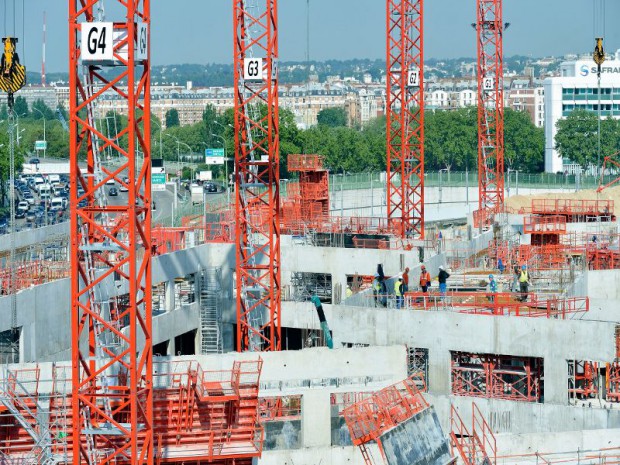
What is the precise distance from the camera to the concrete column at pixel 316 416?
31.5m

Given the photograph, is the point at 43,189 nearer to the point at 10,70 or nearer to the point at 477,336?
the point at 10,70

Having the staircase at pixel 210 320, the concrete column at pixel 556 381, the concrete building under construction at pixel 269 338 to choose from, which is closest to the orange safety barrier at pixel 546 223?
the concrete building under construction at pixel 269 338

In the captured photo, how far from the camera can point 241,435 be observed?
30500 millimetres

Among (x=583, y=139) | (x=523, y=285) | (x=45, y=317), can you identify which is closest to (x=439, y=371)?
(x=523, y=285)

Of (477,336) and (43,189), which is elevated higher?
(43,189)

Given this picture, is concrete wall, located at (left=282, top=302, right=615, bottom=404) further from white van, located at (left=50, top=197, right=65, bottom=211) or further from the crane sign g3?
white van, located at (left=50, top=197, right=65, bottom=211)

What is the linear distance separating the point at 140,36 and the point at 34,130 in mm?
142375

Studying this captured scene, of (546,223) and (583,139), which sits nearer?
(546,223)

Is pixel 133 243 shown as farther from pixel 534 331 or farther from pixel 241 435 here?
pixel 534 331

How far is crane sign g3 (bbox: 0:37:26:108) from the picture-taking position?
45125 mm

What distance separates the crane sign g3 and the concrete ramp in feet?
70.2

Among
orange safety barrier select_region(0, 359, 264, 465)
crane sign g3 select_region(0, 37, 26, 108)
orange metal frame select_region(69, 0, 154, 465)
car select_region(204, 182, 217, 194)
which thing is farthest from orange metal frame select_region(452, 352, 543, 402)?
car select_region(204, 182, 217, 194)

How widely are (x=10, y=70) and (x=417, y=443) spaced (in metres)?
23.3

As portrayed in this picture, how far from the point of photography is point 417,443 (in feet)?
94.8
